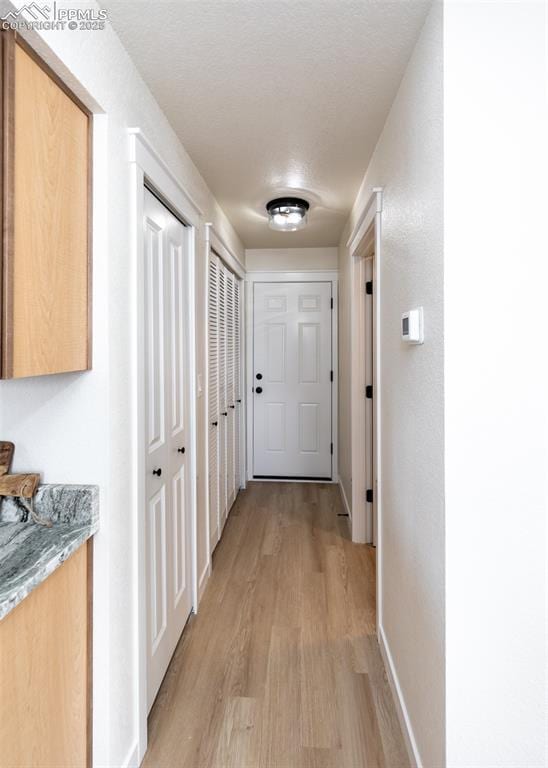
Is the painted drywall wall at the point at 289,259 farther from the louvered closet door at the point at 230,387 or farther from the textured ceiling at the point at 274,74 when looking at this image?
the textured ceiling at the point at 274,74

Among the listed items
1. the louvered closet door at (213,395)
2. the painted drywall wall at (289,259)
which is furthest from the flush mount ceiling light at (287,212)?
the painted drywall wall at (289,259)

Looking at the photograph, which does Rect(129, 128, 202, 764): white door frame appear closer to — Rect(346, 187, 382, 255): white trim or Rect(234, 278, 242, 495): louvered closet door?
Rect(346, 187, 382, 255): white trim

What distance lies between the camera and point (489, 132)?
1.18m

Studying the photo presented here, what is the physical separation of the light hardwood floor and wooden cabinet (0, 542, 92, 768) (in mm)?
490

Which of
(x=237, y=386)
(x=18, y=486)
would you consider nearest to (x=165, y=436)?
(x=18, y=486)

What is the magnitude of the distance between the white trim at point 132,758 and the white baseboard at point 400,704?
2.88 feet

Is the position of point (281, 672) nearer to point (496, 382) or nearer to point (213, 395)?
point (496, 382)

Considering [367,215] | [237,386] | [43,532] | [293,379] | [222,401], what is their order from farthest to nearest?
[293,379], [237,386], [222,401], [367,215], [43,532]

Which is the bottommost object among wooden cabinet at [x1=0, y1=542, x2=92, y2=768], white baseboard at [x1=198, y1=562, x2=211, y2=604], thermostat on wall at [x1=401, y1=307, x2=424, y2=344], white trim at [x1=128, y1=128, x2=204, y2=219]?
white baseboard at [x1=198, y1=562, x2=211, y2=604]

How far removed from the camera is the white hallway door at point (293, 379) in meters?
4.75

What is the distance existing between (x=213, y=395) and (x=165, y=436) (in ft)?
3.72

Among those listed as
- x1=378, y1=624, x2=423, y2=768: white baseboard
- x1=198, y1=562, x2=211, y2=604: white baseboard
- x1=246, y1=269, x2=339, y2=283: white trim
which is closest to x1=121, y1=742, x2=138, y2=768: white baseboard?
x1=378, y1=624, x2=423, y2=768: white baseboard

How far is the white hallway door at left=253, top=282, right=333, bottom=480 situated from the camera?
4746 millimetres

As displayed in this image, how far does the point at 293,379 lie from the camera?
480 cm
